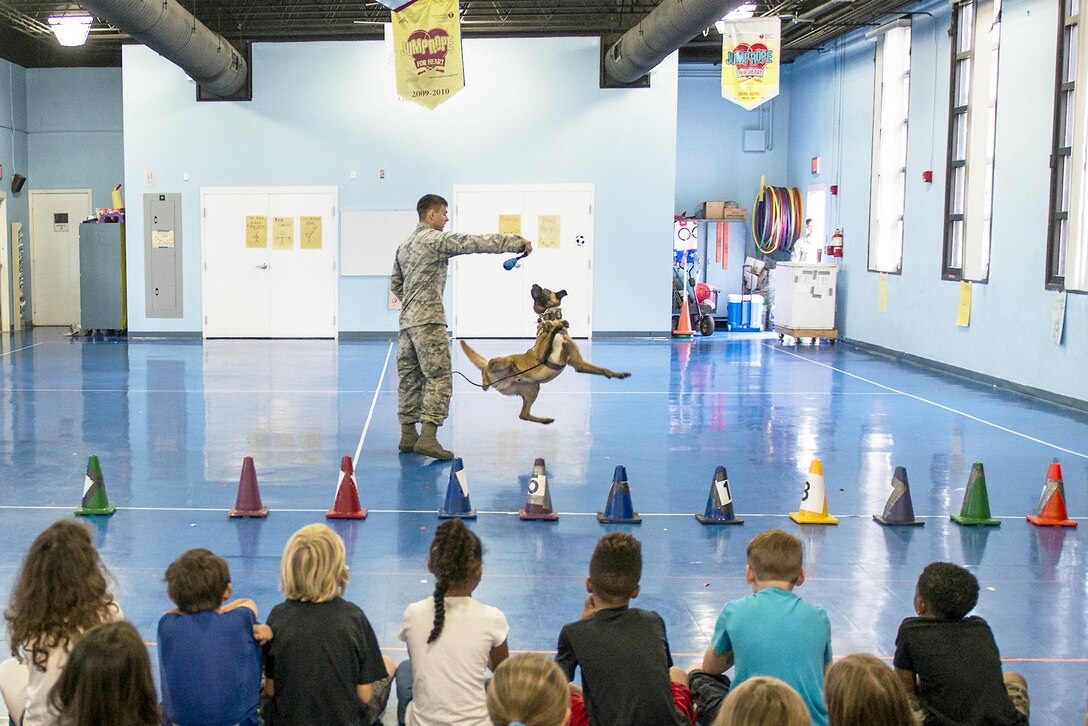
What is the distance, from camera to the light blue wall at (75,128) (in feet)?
72.9

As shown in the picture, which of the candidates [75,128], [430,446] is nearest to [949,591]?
[430,446]

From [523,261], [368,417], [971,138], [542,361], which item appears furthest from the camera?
[523,261]

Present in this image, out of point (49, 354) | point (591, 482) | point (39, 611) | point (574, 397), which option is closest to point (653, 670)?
point (39, 611)

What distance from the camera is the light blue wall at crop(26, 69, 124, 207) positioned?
22219 millimetres

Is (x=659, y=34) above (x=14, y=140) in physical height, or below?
above

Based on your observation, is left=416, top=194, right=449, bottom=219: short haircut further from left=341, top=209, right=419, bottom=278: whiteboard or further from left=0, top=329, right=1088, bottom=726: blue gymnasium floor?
left=341, top=209, right=419, bottom=278: whiteboard

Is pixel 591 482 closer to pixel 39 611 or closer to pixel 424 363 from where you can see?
pixel 424 363

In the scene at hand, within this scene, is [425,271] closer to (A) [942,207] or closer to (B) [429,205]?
(B) [429,205]

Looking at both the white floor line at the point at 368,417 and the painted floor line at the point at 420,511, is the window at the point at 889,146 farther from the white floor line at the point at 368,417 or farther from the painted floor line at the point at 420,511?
the painted floor line at the point at 420,511

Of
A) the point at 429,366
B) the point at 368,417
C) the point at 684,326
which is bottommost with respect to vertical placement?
the point at 368,417

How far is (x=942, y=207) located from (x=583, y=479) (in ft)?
31.2

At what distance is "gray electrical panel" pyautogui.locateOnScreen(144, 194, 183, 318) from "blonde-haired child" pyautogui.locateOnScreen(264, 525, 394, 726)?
Answer: 687 inches

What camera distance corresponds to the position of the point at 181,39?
15586mm

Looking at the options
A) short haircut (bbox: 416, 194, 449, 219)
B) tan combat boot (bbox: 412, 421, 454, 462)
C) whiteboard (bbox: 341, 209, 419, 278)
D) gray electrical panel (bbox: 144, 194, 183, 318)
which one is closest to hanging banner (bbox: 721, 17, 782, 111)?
whiteboard (bbox: 341, 209, 419, 278)
